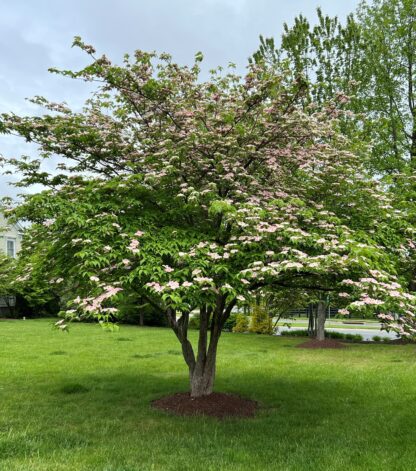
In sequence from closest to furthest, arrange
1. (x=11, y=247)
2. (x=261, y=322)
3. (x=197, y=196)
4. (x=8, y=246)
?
(x=197, y=196) → (x=261, y=322) → (x=8, y=246) → (x=11, y=247)

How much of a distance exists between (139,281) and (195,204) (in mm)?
1586

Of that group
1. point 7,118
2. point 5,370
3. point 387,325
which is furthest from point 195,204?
point 5,370

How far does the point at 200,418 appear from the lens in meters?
8.87

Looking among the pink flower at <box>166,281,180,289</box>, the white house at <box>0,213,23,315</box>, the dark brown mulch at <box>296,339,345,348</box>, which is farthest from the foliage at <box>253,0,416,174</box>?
the white house at <box>0,213,23,315</box>

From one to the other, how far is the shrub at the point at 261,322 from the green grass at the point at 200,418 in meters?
11.5

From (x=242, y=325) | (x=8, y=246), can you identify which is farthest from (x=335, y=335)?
(x=8, y=246)

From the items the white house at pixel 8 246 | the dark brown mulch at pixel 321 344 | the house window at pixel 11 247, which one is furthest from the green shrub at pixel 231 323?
the house window at pixel 11 247

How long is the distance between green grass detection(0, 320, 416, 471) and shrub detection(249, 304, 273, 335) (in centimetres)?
1153

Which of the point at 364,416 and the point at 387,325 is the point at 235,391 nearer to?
the point at 364,416

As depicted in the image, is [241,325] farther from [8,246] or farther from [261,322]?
[8,246]

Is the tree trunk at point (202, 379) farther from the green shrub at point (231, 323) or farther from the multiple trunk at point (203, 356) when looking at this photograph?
the green shrub at point (231, 323)

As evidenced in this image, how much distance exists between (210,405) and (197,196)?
4781mm

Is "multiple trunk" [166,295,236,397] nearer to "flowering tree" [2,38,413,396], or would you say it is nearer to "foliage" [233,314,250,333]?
"flowering tree" [2,38,413,396]

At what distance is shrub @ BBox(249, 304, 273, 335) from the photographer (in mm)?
29594
